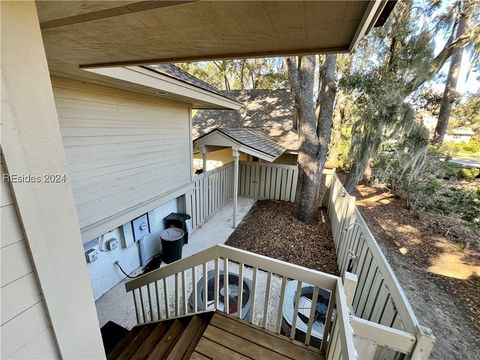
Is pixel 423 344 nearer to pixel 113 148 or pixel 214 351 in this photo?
pixel 214 351

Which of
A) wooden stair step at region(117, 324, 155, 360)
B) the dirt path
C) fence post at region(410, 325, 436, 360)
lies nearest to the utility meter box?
wooden stair step at region(117, 324, 155, 360)

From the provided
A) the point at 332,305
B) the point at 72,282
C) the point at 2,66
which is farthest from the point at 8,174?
the point at 332,305

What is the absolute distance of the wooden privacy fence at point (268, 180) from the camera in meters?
8.73

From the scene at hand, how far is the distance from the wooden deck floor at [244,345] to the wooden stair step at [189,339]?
18 centimetres

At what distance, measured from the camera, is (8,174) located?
2.67 ft

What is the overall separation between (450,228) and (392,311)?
688 centimetres

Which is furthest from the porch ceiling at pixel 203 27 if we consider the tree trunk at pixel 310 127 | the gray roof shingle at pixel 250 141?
the tree trunk at pixel 310 127

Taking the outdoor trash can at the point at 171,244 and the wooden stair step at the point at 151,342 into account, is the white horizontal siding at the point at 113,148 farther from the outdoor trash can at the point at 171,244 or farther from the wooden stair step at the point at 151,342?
the wooden stair step at the point at 151,342

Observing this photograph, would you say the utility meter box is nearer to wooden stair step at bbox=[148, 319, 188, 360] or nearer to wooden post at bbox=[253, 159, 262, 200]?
wooden stair step at bbox=[148, 319, 188, 360]

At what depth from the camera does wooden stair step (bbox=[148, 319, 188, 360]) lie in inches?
90.8

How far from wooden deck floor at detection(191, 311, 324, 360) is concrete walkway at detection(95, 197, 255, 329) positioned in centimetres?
214

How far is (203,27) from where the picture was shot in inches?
45.8

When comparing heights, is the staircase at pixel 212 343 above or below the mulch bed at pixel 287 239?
above

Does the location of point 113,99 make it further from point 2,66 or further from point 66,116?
point 2,66
